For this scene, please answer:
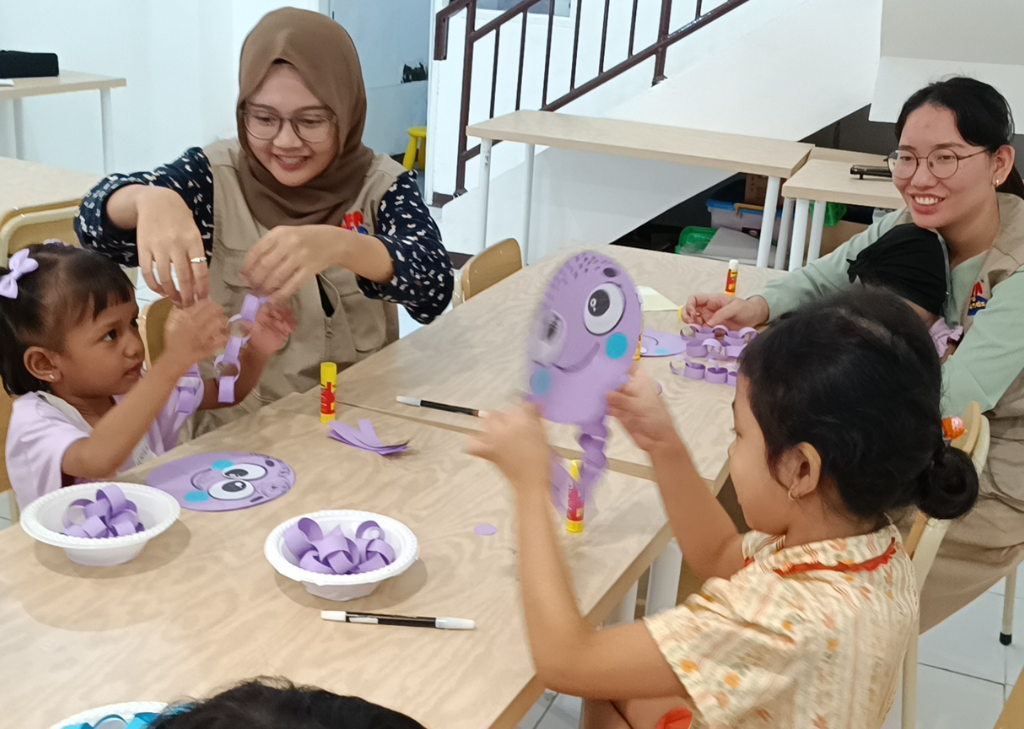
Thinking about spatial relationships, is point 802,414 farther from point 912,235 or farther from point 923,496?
point 912,235

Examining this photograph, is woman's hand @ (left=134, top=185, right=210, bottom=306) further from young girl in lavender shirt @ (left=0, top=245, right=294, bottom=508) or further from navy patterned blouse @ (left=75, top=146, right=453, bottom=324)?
navy patterned blouse @ (left=75, top=146, right=453, bottom=324)

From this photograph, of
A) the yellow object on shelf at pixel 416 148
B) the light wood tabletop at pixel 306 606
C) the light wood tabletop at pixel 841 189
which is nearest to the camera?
the light wood tabletop at pixel 306 606

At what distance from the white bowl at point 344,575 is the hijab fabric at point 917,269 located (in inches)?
44.0

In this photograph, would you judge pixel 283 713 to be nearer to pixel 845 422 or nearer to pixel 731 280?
pixel 845 422

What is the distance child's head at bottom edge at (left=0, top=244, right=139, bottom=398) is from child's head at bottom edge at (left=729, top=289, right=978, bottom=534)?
1.03 meters

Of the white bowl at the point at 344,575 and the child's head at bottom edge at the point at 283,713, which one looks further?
the white bowl at the point at 344,575

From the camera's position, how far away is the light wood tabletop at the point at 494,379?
1.66 m

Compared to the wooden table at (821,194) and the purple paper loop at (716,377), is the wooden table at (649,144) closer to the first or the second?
the wooden table at (821,194)

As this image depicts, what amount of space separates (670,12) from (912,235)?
3.50m

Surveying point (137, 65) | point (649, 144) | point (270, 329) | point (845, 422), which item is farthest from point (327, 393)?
point (137, 65)

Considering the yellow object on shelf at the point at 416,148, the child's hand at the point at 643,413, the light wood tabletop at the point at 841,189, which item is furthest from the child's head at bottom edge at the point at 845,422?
the yellow object on shelf at the point at 416,148

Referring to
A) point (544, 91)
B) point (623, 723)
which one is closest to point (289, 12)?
point (623, 723)

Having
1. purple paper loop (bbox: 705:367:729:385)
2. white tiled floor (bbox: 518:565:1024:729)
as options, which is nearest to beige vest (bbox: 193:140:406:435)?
purple paper loop (bbox: 705:367:729:385)

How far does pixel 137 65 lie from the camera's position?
6.11 m
